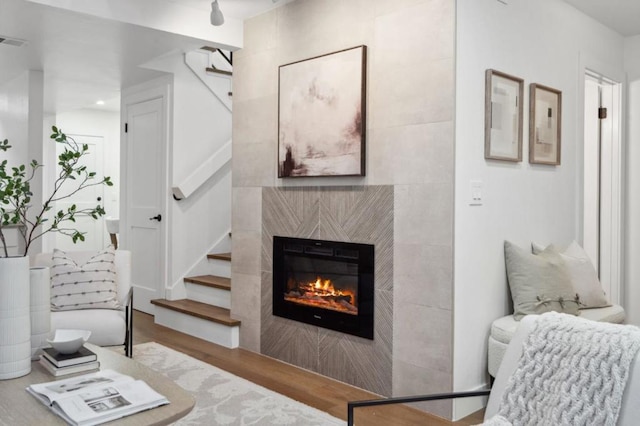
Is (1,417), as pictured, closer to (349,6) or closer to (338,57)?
(338,57)

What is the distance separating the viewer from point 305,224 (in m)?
3.72

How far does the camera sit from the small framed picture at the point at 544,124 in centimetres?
340

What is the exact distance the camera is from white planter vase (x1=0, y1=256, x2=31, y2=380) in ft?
6.57

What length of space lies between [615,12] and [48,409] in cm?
437

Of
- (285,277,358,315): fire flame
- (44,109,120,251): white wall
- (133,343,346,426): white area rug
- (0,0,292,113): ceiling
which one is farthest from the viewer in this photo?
(44,109,120,251): white wall

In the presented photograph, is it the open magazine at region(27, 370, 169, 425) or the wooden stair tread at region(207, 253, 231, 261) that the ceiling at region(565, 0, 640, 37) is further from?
the open magazine at region(27, 370, 169, 425)

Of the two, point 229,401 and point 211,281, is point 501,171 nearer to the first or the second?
point 229,401

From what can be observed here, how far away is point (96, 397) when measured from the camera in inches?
70.6

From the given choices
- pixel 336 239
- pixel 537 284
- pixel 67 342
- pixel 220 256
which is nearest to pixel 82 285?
pixel 67 342

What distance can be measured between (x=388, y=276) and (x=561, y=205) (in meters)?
1.47

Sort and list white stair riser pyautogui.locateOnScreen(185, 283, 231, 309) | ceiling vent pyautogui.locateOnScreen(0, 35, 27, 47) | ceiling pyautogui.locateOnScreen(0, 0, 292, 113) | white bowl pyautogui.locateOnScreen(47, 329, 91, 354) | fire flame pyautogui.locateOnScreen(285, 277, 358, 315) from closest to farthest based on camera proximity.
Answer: white bowl pyautogui.locateOnScreen(47, 329, 91, 354), fire flame pyautogui.locateOnScreen(285, 277, 358, 315), ceiling pyautogui.locateOnScreen(0, 0, 292, 113), ceiling vent pyautogui.locateOnScreen(0, 35, 27, 47), white stair riser pyautogui.locateOnScreen(185, 283, 231, 309)

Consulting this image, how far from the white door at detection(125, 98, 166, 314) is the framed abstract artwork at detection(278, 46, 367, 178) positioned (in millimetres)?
2031

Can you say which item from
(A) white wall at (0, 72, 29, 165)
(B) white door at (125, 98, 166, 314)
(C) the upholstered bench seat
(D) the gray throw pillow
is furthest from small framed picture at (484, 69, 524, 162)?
(A) white wall at (0, 72, 29, 165)

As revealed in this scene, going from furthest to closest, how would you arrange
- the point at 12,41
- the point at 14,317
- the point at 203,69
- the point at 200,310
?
the point at 203,69 < the point at 200,310 < the point at 12,41 < the point at 14,317
